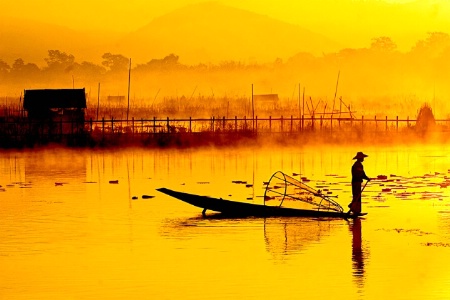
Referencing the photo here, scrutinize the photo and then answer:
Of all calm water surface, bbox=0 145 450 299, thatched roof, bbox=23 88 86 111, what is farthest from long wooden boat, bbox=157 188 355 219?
thatched roof, bbox=23 88 86 111

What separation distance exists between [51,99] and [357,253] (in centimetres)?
5139

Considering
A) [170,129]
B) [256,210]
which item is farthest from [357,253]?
[170,129]

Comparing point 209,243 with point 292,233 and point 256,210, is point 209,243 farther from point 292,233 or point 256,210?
point 256,210

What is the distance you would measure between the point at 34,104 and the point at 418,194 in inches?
1626

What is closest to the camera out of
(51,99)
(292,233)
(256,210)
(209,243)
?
(209,243)

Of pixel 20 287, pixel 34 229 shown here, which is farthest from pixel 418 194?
pixel 20 287

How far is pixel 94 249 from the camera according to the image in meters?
21.3

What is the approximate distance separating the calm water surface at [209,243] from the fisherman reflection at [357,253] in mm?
20

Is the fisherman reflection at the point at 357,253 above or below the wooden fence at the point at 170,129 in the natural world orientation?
below

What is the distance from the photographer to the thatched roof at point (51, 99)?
69.5m

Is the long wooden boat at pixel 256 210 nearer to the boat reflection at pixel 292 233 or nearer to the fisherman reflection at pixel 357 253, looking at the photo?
the boat reflection at pixel 292 233

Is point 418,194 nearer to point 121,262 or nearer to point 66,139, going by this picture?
point 121,262

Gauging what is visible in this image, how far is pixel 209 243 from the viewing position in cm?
2184

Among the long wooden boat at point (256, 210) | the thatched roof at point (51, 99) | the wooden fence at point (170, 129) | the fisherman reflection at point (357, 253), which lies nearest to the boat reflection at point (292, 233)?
the long wooden boat at point (256, 210)
